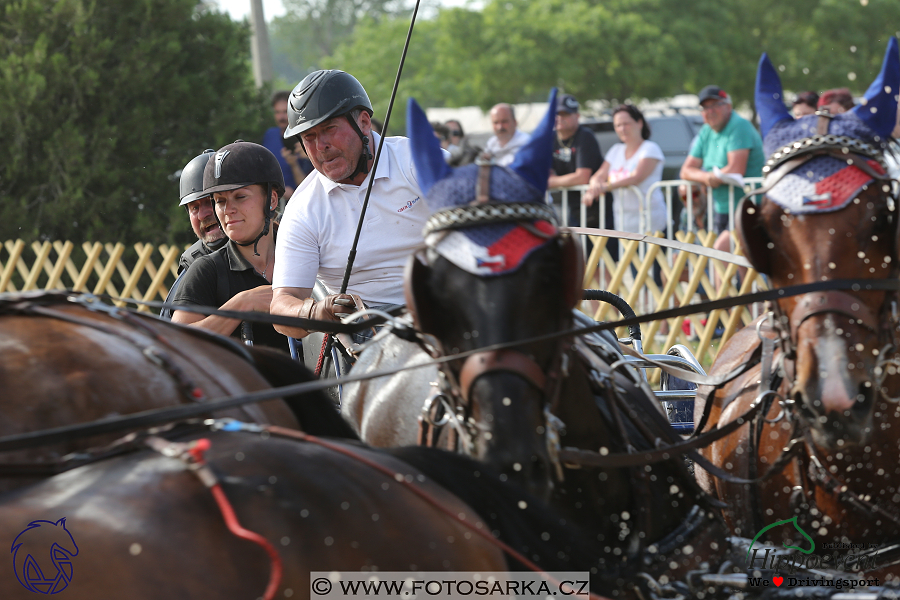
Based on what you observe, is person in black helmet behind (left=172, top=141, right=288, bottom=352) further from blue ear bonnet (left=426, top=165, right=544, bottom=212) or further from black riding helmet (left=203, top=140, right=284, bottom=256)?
blue ear bonnet (left=426, top=165, right=544, bottom=212)

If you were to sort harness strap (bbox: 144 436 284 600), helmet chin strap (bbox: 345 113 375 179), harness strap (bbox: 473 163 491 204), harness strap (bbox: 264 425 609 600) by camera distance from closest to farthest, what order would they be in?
harness strap (bbox: 144 436 284 600)
harness strap (bbox: 264 425 609 600)
harness strap (bbox: 473 163 491 204)
helmet chin strap (bbox: 345 113 375 179)

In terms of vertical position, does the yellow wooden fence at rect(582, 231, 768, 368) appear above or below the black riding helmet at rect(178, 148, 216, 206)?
below

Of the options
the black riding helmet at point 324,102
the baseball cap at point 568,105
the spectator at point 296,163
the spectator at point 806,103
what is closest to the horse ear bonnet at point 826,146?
the black riding helmet at point 324,102

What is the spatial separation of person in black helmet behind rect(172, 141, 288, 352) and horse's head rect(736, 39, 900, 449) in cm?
285

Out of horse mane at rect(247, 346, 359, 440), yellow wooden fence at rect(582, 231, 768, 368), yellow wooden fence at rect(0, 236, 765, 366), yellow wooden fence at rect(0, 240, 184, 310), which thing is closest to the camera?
horse mane at rect(247, 346, 359, 440)

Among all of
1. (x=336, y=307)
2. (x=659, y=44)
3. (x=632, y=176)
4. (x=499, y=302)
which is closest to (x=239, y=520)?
(x=499, y=302)

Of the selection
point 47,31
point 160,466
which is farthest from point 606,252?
point 160,466

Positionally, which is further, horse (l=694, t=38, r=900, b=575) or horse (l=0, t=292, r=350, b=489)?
horse (l=694, t=38, r=900, b=575)

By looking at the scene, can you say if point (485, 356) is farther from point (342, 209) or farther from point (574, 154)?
point (574, 154)

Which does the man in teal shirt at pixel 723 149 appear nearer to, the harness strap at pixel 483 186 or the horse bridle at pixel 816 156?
the horse bridle at pixel 816 156

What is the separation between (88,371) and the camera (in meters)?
2.26

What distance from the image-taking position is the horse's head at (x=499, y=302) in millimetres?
2264

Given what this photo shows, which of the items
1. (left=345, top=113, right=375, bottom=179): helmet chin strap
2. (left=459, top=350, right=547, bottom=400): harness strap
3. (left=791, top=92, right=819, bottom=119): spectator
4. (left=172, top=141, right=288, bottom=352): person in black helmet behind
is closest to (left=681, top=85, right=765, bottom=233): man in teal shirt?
(left=791, top=92, right=819, bottom=119): spectator

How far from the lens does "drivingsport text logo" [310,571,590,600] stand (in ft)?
5.96
